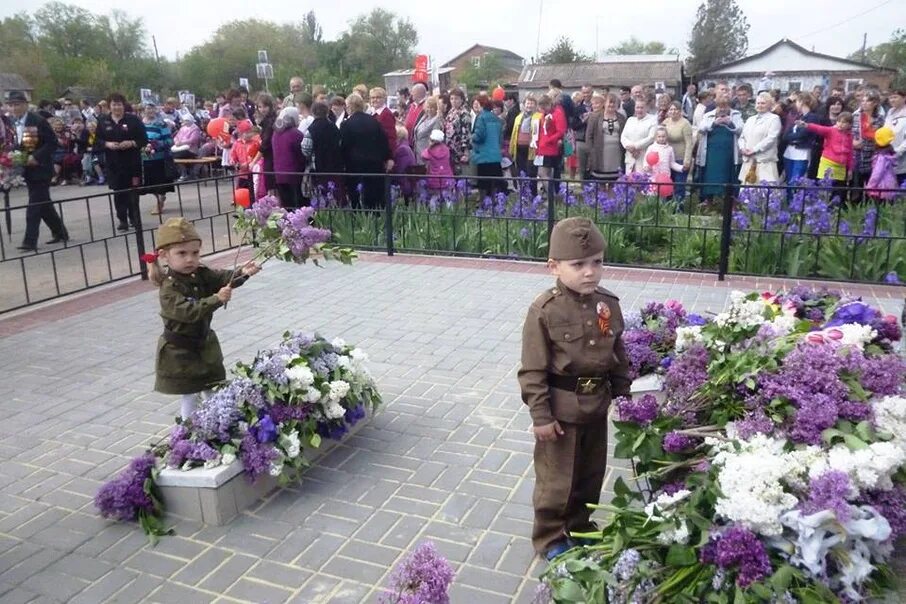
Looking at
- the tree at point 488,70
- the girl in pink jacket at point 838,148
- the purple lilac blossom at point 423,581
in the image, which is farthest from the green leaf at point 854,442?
the tree at point 488,70

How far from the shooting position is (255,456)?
153 inches

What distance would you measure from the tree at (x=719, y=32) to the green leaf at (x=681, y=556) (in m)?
89.4

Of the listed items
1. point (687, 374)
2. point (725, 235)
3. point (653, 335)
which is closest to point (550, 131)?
point (725, 235)

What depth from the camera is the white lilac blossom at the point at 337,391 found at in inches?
170

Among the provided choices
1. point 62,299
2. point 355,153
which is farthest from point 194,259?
point 355,153

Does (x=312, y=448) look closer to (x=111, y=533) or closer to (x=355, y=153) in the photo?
(x=111, y=533)

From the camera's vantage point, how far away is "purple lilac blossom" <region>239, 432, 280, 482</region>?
3887 mm

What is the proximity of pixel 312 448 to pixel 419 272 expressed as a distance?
487cm

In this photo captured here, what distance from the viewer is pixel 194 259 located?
13.6ft

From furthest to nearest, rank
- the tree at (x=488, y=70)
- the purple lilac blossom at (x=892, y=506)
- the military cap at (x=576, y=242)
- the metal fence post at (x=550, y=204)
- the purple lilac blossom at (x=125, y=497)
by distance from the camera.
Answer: the tree at (x=488, y=70), the metal fence post at (x=550, y=204), the purple lilac blossom at (x=125, y=497), the military cap at (x=576, y=242), the purple lilac blossom at (x=892, y=506)

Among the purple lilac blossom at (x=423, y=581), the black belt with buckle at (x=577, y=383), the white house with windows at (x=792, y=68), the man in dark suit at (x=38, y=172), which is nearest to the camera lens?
the purple lilac blossom at (x=423, y=581)

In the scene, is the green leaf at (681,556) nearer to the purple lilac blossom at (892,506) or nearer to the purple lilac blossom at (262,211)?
the purple lilac blossom at (892,506)

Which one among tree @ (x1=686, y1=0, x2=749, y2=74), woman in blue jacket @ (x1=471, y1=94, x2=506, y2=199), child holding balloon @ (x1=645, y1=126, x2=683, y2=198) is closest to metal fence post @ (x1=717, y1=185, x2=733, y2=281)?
child holding balloon @ (x1=645, y1=126, x2=683, y2=198)

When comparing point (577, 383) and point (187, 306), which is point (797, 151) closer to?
point (577, 383)
